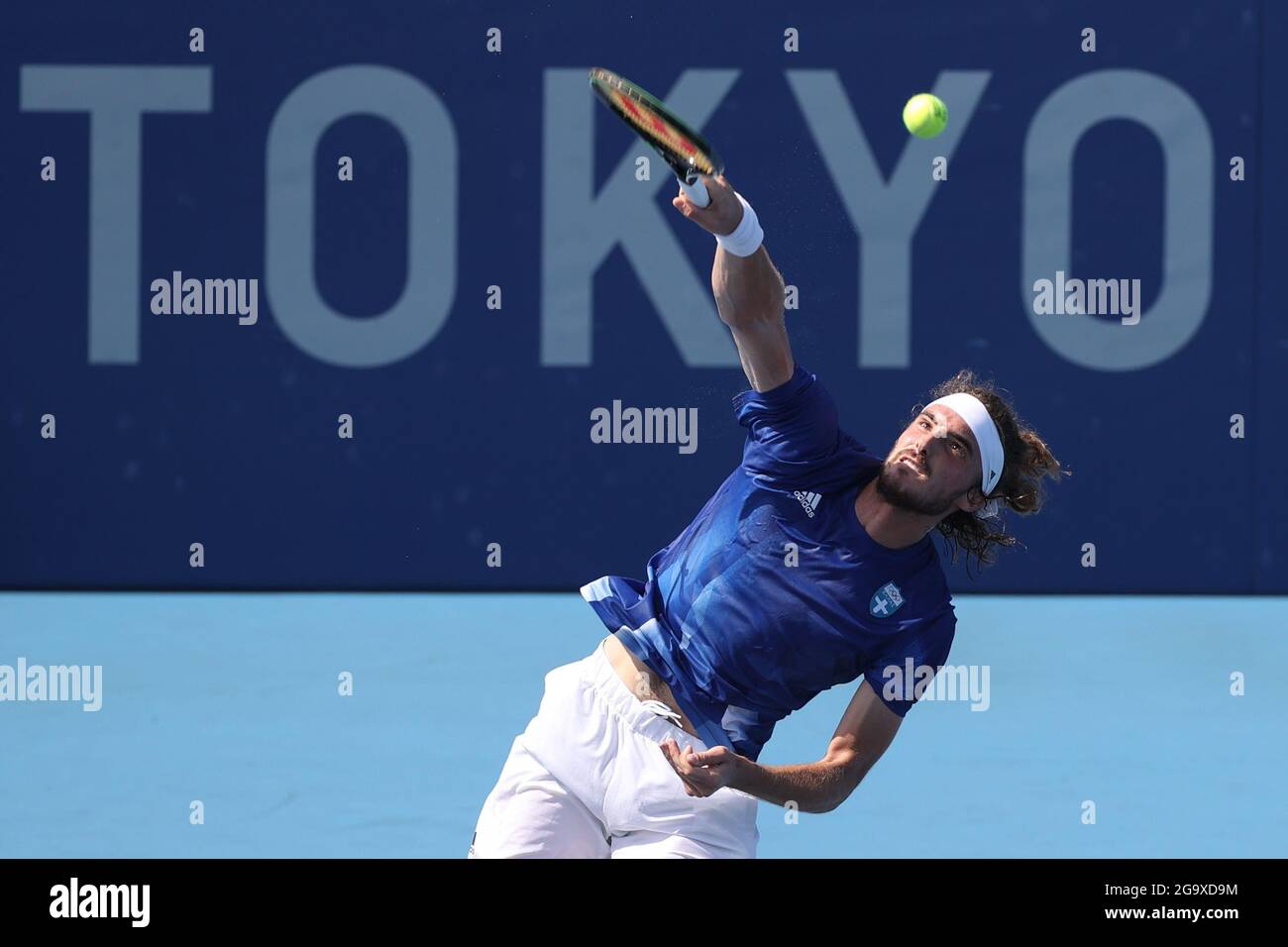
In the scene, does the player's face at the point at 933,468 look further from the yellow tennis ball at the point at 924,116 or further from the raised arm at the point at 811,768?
the yellow tennis ball at the point at 924,116

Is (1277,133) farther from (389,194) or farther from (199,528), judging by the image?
(199,528)

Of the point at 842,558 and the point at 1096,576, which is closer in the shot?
the point at 842,558

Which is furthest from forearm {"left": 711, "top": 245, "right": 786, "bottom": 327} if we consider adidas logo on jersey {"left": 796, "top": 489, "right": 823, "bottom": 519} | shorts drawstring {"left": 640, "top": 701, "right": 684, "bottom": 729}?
shorts drawstring {"left": 640, "top": 701, "right": 684, "bottom": 729}

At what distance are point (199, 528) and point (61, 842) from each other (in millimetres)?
4854

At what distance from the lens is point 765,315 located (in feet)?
11.3

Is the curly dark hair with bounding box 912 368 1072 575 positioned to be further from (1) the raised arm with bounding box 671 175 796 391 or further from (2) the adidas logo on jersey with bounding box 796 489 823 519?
(1) the raised arm with bounding box 671 175 796 391

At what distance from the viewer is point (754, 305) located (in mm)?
3424

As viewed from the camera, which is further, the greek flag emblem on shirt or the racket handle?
the greek flag emblem on shirt

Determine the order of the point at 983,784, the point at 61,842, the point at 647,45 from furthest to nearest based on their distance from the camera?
the point at 647,45, the point at 983,784, the point at 61,842

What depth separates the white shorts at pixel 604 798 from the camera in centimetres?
340

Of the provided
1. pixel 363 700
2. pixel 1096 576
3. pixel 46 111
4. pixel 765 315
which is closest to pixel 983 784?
pixel 363 700

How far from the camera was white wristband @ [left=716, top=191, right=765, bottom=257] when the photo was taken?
336 cm

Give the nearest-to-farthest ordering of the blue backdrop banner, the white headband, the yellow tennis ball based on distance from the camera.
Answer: the white headband < the yellow tennis ball < the blue backdrop banner

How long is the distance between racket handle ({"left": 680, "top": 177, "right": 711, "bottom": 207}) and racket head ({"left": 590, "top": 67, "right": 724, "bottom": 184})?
2cm
